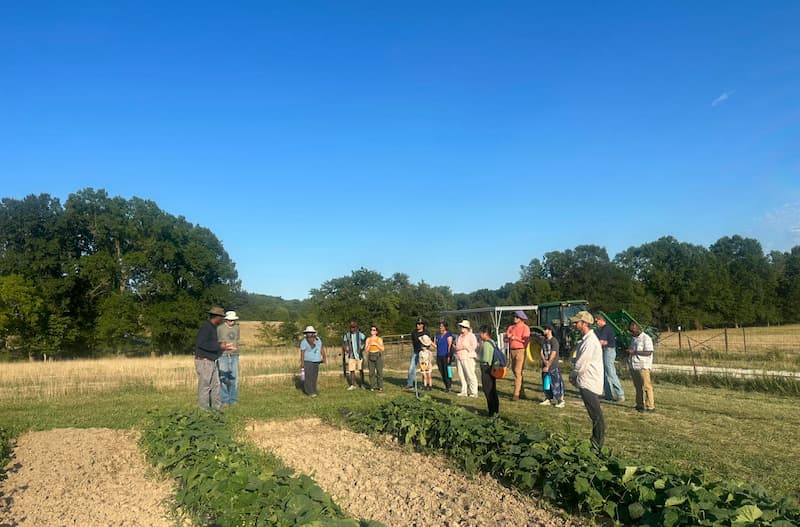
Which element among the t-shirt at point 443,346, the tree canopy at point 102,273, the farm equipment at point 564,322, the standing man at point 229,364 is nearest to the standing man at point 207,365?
the standing man at point 229,364

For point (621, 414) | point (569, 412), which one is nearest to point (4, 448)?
point (569, 412)

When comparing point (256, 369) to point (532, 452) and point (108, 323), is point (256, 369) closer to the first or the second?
point (532, 452)

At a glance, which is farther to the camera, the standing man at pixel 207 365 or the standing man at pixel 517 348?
the standing man at pixel 517 348

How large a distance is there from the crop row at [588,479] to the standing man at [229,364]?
4.56m

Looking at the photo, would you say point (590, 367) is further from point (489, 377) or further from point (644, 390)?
point (644, 390)

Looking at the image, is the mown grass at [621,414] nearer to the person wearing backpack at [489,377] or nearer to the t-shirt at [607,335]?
the person wearing backpack at [489,377]

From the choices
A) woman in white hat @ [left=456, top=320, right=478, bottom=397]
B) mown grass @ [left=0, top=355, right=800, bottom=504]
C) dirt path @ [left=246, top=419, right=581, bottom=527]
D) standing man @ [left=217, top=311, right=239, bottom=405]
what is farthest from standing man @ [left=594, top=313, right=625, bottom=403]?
standing man @ [left=217, top=311, right=239, bottom=405]

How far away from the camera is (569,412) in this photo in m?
8.80

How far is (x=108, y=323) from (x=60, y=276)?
6.04m

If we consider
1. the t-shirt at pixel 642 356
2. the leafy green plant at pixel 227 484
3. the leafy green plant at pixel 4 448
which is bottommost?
the leafy green plant at pixel 4 448

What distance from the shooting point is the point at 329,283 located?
45.1 metres

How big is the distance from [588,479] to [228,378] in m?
7.94

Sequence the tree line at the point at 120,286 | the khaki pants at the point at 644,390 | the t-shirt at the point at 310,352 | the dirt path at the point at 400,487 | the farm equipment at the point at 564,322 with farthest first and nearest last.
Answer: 1. the tree line at the point at 120,286
2. the farm equipment at the point at 564,322
3. the t-shirt at the point at 310,352
4. the khaki pants at the point at 644,390
5. the dirt path at the point at 400,487

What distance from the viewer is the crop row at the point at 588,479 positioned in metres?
3.36
